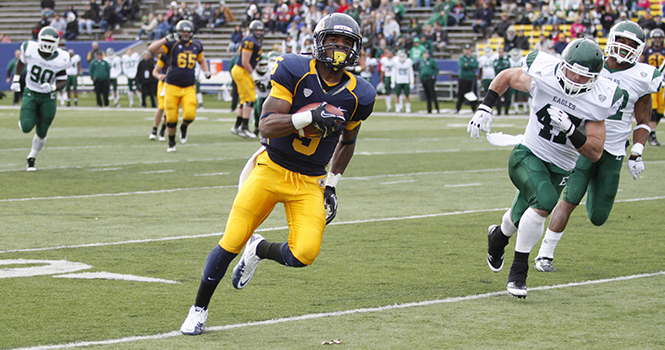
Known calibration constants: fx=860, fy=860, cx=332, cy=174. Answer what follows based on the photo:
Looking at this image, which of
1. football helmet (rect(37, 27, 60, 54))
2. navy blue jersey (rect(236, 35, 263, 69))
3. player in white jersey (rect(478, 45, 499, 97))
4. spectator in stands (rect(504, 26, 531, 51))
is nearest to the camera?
football helmet (rect(37, 27, 60, 54))

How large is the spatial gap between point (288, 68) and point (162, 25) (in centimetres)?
2790

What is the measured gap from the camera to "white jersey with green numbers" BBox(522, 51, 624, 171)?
5.02 metres

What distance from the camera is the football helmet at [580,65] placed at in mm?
4812

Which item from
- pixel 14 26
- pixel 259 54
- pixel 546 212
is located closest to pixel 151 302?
pixel 546 212

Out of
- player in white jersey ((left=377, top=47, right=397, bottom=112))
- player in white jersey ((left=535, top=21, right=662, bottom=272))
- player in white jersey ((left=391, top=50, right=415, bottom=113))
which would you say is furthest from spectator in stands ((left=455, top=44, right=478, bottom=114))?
player in white jersey ((left=535, top=21, right=662, bottom=272))

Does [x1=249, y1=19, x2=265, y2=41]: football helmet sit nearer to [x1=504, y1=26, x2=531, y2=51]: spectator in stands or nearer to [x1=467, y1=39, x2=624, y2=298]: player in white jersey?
[x1=467, y1=39, x2=624, y2=298]: player in white jersey

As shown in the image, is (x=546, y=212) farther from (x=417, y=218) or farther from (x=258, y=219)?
(x=417, y=218)

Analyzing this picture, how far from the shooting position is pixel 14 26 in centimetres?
3581

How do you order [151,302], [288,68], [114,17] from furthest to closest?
[114,17] → [151,302] → [288,68]

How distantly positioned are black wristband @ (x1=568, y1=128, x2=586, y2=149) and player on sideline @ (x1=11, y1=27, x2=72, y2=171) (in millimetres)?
7201

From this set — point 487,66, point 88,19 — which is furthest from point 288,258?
point 88,19

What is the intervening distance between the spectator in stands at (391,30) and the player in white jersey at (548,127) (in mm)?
22549

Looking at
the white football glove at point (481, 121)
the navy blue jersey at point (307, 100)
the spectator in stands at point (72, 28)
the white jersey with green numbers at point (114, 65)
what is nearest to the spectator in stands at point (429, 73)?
the white jersey with green numbers at point (114, 65)

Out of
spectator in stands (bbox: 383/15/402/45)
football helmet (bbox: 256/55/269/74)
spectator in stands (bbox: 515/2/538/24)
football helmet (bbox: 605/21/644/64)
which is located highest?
football helmet (bbox: 605/21/644/64)
